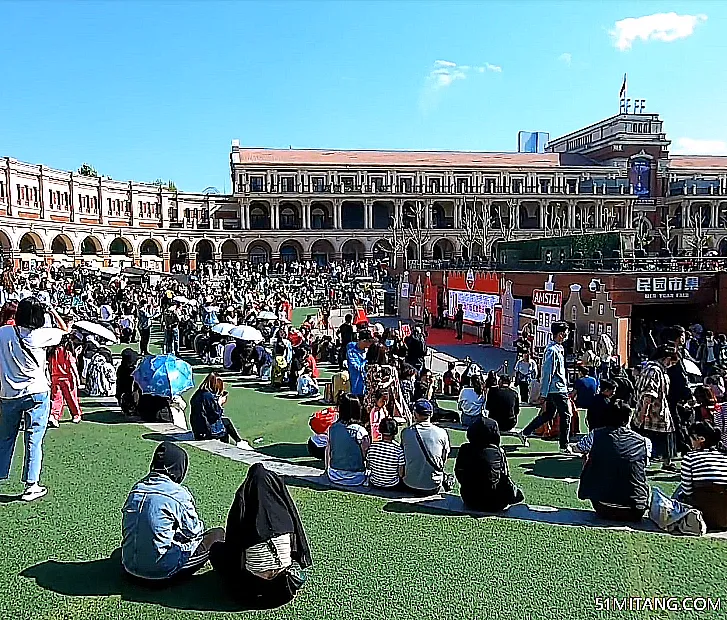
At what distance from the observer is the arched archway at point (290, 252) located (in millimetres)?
70750

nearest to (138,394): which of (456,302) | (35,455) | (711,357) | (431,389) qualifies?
(35,455)

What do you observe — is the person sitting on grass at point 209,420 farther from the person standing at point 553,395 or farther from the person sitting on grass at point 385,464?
the person standing at point 553,395

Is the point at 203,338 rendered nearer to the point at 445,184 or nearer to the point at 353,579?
the point at 353,579

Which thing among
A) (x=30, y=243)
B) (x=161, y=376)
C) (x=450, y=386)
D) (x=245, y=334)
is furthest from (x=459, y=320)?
(x=30, y=243)

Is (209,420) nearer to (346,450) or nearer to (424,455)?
(346,450)

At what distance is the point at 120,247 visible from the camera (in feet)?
218

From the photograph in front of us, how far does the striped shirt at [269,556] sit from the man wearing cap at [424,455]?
2.47 meters

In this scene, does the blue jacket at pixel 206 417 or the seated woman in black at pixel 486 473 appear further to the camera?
the blue jacket at pixel 206 417

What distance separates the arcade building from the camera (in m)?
69.1

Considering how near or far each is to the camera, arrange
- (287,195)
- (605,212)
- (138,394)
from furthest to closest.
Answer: (605,212) → (287,195) → (138,394)

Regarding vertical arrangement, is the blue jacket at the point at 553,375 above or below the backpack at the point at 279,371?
above

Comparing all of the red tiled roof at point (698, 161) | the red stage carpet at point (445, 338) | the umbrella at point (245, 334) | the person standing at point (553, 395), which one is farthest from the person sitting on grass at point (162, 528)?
the red tiled roof at point (698, 161)

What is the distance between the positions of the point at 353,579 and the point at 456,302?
22835 millimetres

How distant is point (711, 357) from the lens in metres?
17.1
